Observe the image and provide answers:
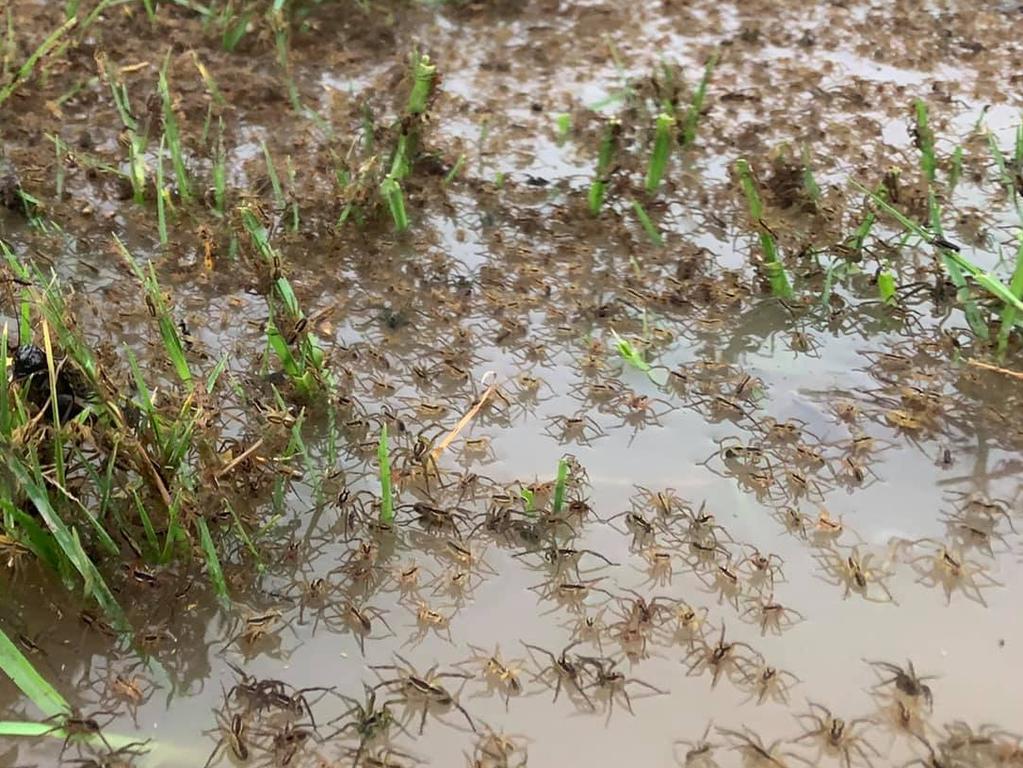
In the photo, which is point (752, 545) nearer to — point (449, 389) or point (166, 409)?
point (449, 389)

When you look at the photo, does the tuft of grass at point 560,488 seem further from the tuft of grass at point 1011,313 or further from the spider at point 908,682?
the tuft of grass at point 1011,313

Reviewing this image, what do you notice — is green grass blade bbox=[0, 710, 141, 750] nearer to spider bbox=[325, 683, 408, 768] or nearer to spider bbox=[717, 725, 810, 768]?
spider bbox=[325, 683, 408, 768]

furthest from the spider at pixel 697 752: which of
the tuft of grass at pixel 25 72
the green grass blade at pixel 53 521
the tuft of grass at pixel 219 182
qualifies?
the tuft of grass at pixel 25 72

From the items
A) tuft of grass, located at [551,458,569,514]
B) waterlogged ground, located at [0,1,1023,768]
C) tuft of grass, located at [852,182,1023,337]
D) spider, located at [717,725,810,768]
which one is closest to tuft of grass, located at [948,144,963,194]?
waterlogged ground, located at [0,1,1023,768]

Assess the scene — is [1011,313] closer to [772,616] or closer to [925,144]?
[925,144]

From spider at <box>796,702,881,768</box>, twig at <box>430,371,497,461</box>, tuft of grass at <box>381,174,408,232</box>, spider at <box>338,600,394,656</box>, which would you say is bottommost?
spider at <box>796,702,881,768</box>

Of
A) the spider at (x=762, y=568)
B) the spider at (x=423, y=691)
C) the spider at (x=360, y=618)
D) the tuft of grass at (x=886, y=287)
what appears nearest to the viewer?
the spider at (x=423, y=691)

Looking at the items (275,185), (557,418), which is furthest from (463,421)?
(275,185)
